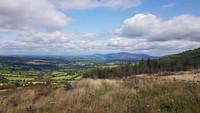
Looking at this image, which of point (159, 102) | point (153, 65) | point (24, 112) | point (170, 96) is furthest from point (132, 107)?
point (153, 65)

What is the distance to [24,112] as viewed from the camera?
23.4 ft

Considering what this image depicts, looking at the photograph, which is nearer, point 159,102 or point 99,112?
point 99,112

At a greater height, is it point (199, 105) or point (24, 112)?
point (199, 105)

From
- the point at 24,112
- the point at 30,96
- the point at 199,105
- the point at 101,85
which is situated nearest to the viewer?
the point at 199,105

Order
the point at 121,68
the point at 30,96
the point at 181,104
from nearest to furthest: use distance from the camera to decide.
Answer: the point at 181,104 < the point at 30,96 < the point at 121,68

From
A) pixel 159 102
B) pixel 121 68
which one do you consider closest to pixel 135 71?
pixel 121 68

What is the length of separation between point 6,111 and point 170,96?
466 centimetres

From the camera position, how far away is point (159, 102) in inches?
273

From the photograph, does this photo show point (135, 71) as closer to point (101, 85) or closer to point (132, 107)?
point (101, 85)

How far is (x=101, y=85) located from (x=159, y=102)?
6166mm

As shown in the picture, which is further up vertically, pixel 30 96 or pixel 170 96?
pixel 170 96

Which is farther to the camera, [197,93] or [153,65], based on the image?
[153,65]

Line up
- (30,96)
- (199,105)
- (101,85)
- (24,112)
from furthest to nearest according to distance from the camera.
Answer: (101,85) < (30,96) < (24,112) < (199,105)

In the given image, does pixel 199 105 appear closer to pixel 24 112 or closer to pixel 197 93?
pixel 197 93
